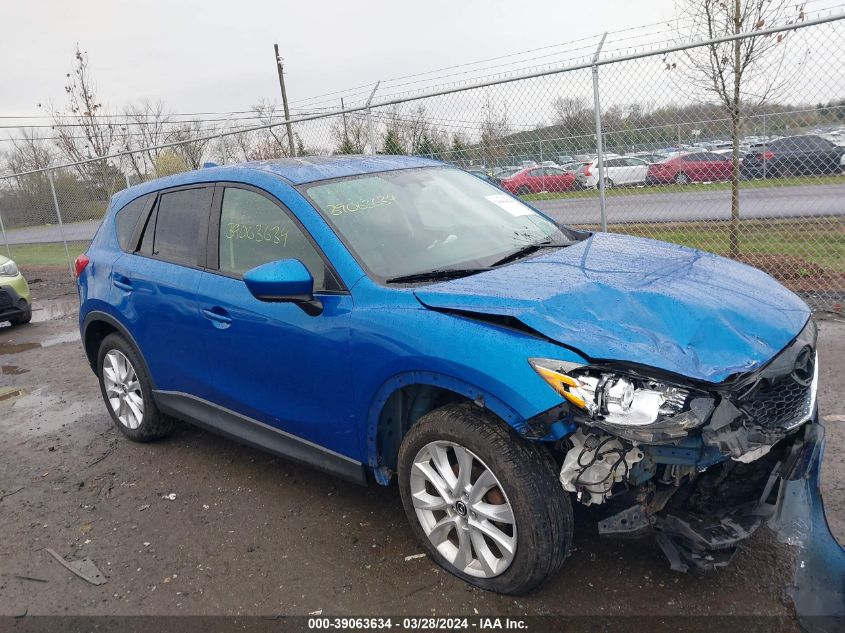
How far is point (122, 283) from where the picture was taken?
14.3 feet

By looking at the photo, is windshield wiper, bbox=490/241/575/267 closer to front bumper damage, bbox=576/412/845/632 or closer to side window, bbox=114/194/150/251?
front bumper damage, bbox=576/412/845/632

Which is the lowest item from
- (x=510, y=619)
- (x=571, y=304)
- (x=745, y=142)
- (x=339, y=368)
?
(x=510, y=619)

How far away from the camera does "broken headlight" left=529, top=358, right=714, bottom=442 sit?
7.48 ft

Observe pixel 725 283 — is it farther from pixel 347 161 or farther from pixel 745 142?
pixel 745 142

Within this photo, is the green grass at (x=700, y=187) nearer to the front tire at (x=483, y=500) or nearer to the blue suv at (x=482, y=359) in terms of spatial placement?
the blue suv at (x=482, y=359)

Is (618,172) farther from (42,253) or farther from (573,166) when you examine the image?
(42,253)

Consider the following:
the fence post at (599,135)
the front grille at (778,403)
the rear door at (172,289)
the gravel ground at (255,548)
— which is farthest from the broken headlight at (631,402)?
the fence post at (599,135)

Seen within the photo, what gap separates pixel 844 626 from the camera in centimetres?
233

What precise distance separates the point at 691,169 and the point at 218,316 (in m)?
5.43

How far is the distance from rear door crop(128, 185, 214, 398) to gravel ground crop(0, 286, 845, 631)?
654 millimetres

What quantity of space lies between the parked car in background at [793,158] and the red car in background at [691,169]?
0.71 ft

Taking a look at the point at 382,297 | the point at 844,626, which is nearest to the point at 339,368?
the point at 382,297

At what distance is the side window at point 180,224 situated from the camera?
392 centimetres

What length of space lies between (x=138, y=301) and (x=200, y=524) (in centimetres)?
146
